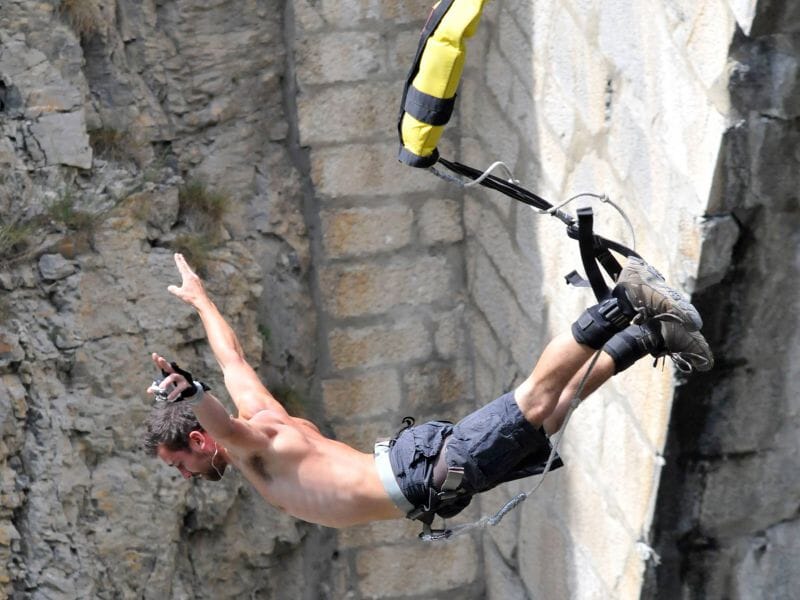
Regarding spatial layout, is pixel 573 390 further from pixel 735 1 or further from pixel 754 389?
pixel 735 1

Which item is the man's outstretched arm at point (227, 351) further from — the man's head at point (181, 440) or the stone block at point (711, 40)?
the stone block at point (711, 40)

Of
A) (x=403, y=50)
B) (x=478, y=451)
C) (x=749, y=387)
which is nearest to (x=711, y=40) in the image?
(x=749, y=387)

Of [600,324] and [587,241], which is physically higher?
[587,241]

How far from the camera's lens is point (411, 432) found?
3.90 m

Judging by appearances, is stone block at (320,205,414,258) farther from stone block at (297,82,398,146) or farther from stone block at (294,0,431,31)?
stone block at (294,0,431,31)

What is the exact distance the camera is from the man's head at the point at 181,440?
12.6 feet

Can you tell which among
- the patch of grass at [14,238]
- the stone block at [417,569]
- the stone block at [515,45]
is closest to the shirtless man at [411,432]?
the patch of grass at [14,238]

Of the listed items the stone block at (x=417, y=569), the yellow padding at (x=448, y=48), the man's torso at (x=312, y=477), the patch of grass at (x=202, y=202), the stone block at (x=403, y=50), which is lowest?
the stone block at (x=417, y=569)

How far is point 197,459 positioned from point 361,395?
4.51 feet

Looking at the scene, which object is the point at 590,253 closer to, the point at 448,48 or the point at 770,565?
the point at 448,48

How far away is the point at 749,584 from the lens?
13.8 feet

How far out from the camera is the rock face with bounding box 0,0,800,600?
377cm

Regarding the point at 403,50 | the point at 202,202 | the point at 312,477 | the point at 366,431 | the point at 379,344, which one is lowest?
the point at 366,431

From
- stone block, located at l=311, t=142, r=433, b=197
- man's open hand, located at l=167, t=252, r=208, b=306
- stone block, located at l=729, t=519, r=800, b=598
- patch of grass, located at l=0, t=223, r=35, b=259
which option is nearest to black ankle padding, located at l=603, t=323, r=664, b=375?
stone block, located at l=729, t=519, r=800, b=598
